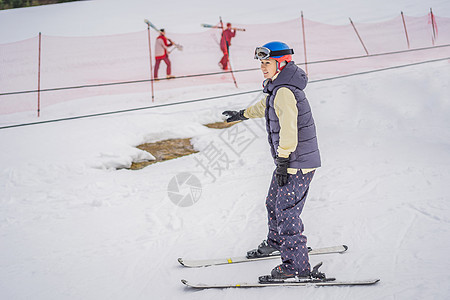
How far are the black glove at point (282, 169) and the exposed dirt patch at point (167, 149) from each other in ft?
11.1

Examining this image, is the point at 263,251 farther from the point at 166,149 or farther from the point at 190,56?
the point at 190,56

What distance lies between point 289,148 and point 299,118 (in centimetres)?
23

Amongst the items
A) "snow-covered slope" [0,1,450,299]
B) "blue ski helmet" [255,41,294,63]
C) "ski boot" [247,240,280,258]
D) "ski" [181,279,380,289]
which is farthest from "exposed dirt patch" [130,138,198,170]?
"blue ski helmet" [255,41,294,63]

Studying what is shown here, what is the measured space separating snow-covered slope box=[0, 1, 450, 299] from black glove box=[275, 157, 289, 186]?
2.49 ft

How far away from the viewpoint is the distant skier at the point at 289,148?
2.47 m

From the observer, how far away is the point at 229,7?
1888 cm

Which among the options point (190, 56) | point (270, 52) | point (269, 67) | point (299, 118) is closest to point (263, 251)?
point (299, 118)

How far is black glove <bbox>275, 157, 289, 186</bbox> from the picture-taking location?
250 centimetres

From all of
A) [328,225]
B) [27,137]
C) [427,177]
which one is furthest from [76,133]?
[427,177]

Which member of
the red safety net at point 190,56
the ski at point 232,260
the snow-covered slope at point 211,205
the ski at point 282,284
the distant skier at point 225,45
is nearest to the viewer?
the ski at point 282,284

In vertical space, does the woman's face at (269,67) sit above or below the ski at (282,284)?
above

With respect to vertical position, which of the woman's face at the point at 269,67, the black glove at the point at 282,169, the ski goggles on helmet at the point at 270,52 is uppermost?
the ski goggles on helmet at the point at 270,52

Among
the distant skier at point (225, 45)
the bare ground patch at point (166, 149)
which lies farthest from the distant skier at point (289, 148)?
the distant skier at point (225, 45)

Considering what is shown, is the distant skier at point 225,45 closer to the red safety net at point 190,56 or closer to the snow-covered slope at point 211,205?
the red safety net at point 190,56
